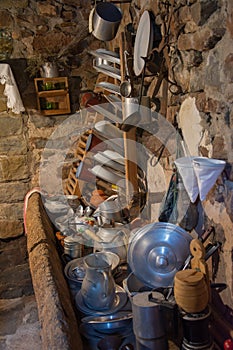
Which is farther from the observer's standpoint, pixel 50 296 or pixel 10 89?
pixel 10 89

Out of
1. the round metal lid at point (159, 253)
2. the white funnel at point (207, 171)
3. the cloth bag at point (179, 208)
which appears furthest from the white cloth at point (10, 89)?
the white funnel at point (207, 171)

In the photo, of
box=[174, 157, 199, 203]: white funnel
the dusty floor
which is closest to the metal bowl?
box=[174, 157, 199, 203]: white funnel

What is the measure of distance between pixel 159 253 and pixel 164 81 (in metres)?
0.90

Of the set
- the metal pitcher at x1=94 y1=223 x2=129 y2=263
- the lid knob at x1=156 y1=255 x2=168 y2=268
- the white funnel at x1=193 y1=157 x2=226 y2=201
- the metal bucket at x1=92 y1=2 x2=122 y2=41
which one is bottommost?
the metal pitcher at x1=94 y1=223 x2=129 y2=263

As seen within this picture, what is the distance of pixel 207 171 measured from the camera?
4.01 feet

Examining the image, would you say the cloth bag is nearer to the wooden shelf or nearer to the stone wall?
the stone wall

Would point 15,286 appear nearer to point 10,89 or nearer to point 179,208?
point 10,89

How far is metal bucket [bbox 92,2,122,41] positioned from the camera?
2146 millimetres

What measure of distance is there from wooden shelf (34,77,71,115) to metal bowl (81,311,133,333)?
1.96 m

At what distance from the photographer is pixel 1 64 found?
2838 millimetres

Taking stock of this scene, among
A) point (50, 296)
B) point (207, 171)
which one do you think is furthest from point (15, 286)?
point (207, 171)

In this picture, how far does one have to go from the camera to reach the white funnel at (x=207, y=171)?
1.21 m

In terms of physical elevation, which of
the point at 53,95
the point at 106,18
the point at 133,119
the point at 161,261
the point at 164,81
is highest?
the point at 106,18

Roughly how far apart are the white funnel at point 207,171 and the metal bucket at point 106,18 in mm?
1232
